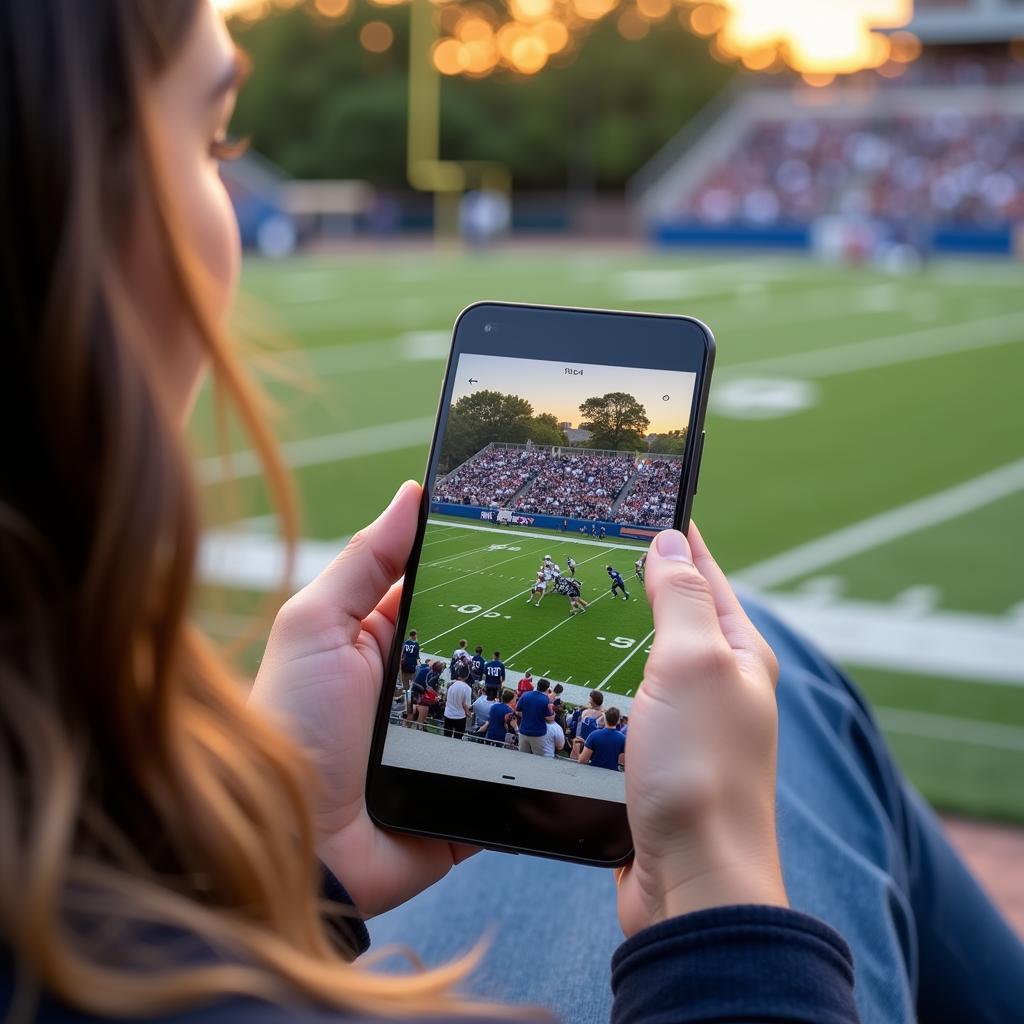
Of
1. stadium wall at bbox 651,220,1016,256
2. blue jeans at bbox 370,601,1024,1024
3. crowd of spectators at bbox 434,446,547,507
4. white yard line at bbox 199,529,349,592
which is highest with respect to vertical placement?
crowd of spectators at bbox 434,446,547,507

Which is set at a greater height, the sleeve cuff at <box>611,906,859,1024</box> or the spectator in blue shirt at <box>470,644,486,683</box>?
the sleeve cuff at <box>611,906,859,1024</box>

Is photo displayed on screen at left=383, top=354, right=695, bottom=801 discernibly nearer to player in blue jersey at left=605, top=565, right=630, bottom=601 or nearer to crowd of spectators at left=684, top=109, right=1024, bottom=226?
player in blue jersey at left=605, top=565, right=630, bottom=601

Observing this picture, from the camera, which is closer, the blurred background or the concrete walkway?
the concrete walkway

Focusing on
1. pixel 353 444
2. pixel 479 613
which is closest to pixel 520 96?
pixel 353 444

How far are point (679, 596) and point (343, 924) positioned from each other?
14.1 inches

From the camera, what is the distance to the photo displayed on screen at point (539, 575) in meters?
1.20

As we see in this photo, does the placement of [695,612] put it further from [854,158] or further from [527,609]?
[854,158]

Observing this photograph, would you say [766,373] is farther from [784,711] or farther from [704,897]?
[704,897]

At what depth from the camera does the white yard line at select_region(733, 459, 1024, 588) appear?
517 cm

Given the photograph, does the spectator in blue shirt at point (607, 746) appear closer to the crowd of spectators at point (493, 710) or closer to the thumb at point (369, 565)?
the crowd of spectators at point (493, 710)

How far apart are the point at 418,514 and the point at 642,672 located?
25 centimetres

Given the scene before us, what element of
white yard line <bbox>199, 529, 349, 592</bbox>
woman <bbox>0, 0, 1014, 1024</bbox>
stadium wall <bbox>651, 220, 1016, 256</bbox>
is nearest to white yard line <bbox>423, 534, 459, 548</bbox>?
woman <bbox>0, 0, 1014, 1024</bbox>

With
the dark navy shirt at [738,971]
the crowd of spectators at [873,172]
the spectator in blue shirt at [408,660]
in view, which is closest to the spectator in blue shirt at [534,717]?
the spectator in blue shirt at [408,660]

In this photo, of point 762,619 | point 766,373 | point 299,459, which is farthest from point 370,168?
point 762,619
